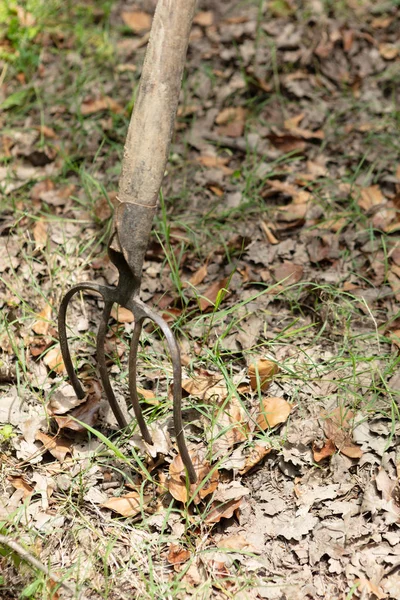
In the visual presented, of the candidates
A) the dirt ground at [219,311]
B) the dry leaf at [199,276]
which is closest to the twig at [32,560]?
the dirt ground at [219,311]

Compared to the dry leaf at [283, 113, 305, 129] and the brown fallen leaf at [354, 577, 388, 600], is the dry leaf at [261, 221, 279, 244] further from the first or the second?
the brown fallen leaf at [354, 577, 388, 600]

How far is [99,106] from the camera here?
3807 mm

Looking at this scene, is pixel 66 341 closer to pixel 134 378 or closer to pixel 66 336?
pixel 66 336

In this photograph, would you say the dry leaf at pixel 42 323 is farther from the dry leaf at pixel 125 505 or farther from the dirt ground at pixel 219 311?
the dry leaf at pixel 125 505

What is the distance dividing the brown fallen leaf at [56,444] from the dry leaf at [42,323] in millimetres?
494

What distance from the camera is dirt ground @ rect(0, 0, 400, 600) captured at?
7.27 feet

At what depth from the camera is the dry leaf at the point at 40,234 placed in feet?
10.2

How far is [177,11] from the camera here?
2.04 meters

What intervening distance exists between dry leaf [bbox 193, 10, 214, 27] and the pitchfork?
247 centimetres

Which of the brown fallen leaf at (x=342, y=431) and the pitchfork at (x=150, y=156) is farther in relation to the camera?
the brown fallen leaf at (x=342, y=431)

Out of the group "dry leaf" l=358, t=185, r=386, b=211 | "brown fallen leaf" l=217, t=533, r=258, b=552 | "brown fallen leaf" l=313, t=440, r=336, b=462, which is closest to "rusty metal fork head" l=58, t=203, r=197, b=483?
"brown fallen leaf" l=217, t=533, r=258, b=552

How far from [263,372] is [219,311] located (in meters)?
0.38

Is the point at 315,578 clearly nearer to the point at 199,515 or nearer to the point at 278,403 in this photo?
the point at 199,515

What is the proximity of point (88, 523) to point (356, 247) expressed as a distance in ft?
5.98
